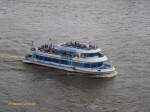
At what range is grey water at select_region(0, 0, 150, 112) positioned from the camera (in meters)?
58.7

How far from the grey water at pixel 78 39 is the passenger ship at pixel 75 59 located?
1.21m

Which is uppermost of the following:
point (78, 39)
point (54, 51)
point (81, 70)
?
point (78, 39)

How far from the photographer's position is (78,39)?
8181 centimetres

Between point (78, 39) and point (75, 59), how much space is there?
13.9 m

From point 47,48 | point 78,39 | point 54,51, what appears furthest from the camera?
point 78,39

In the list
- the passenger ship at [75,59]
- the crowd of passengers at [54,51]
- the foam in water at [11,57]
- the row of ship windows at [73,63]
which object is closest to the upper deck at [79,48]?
the passenger ship at [75,59]

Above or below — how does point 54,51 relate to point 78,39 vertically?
below

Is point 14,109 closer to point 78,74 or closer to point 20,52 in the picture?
point 78,74

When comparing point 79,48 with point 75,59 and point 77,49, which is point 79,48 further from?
point 75,59

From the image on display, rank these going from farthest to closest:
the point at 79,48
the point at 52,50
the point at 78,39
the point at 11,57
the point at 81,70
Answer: the point at 78,39
the point at 11,57
the point at 52,50
the point at 79,48
the point at 81,70

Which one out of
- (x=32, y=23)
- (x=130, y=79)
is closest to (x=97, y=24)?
(x=32, y=23)

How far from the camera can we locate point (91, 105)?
5794 cm

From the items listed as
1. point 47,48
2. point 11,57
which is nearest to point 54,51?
point 47,48

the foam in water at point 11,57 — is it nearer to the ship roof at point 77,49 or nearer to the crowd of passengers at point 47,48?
the crowd of passengers at point 47,48
